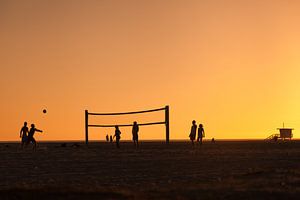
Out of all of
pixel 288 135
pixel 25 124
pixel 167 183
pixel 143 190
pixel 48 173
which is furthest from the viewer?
pixel 288 135

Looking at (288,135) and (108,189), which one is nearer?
(108,189)

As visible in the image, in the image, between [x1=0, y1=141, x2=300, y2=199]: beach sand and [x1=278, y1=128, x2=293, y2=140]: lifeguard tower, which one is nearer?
[x1=0, y1=141, x2=300, y2=199]: beach sand

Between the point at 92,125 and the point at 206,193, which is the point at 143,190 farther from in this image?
the point at 92,125

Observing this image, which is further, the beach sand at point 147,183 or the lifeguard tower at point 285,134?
the lifeguard tower at point 285,134

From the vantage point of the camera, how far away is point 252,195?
10562 millimetres

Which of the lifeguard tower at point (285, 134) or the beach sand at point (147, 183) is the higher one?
the lifeguard tower at point (285, 134)

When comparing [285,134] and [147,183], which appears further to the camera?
[285,134]

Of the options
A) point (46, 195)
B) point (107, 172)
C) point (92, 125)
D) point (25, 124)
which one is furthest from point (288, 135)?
point (46, 195)

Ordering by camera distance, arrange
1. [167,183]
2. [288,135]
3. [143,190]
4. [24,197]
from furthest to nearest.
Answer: [288,135], [167,183], [143,190], [24,197]

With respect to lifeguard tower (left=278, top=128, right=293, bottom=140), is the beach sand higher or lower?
lower

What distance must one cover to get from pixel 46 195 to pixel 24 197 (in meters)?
0.33

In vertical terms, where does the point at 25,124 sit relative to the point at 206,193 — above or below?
above

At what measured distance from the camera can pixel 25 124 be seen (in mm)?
39375

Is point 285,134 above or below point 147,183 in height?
above
